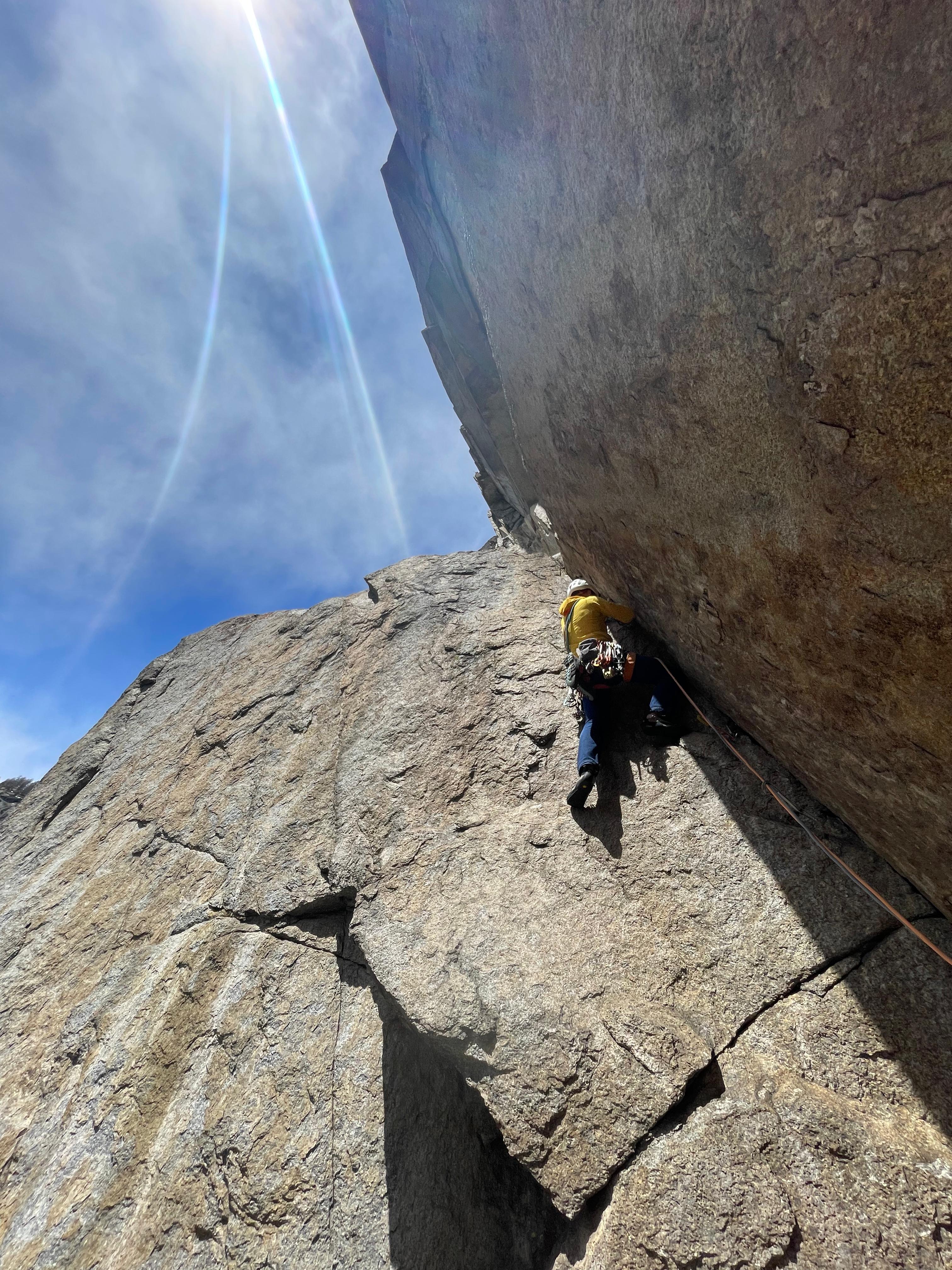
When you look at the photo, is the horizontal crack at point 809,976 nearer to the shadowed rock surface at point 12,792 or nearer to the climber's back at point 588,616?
the climber's back at point 588,616

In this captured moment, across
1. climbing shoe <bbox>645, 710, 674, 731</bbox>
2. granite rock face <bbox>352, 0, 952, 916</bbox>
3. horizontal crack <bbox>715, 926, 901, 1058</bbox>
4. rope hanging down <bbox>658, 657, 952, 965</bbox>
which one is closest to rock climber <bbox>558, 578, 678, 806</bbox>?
climbing shoe <bbox>645, 710, 674, 731</bbox>

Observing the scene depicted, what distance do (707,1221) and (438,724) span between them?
3.51m

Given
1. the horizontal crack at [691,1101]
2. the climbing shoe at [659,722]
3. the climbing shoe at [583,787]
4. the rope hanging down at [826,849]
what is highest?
the climbing shoe at [659,722]

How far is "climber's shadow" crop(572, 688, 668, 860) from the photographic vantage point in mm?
3682

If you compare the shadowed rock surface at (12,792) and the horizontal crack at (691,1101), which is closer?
the horizontal crack at (691,1101)

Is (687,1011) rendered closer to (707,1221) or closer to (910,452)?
(707,1221)

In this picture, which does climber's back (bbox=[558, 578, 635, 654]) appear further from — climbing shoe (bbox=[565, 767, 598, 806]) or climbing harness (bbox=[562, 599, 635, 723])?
climbing shoe (bbox=[565, 767, 598, 806])

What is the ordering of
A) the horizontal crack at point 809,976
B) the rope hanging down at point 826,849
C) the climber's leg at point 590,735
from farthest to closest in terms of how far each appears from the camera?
the climber's leg at point 590,735
the horizontal crack at point 809,976
the rope hanging down at point 826,849

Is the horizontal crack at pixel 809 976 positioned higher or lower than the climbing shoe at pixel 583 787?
lower

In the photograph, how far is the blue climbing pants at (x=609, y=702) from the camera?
12.7 feet

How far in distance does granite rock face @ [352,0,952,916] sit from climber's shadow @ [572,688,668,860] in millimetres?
552

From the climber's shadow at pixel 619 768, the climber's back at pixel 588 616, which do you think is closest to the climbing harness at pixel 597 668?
the climber's back at pixel 588 616

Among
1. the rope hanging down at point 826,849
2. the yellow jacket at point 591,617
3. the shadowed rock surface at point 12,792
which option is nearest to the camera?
the rope hanging down at point 826,849

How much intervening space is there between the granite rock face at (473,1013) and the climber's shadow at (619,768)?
28 mm
